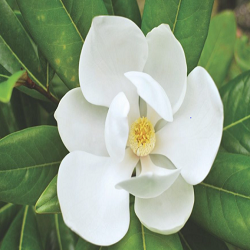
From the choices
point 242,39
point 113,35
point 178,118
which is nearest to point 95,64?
point 113,35

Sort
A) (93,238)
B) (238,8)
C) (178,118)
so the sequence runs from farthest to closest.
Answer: (238,8) → (178,118) → (93,238)

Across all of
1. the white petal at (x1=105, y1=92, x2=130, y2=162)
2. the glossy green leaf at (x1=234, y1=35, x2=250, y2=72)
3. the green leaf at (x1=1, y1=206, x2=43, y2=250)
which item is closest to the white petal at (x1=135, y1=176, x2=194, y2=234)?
the white petal at (x1=105, y1=92, x2=130, y2=162)

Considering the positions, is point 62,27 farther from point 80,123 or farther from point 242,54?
point 242,54

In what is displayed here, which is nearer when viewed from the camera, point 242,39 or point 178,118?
point 178,118

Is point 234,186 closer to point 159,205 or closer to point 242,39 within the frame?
point 159,205

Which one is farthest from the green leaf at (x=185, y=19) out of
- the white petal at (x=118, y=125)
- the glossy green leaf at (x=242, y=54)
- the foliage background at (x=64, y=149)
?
the glossy green leaf at (x=242, y=54)

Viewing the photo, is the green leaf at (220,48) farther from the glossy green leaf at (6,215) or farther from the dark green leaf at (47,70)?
the glossy green leaf at (6,215)
